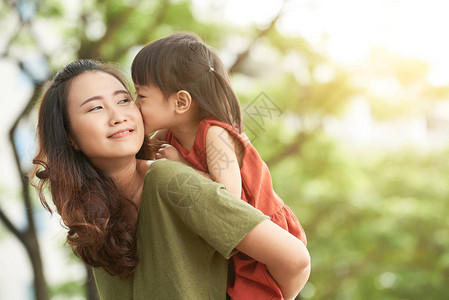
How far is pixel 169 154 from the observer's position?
4.65 ft

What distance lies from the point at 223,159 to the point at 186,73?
0.24 metres

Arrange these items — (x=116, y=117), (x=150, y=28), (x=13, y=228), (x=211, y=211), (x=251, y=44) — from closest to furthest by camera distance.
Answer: (x=211, y=211) < (x=116, y=117) < (x=13, y=228) < (x=150, y=28) < (x=251, y=44)

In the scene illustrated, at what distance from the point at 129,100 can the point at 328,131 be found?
479cm

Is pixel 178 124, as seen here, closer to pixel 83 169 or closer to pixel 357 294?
pixel 83 169

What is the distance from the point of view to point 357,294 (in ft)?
21.6

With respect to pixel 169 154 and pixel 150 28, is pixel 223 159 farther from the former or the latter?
pixel 150 28

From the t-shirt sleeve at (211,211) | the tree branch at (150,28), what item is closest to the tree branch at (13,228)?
the tree branch at (150,28)

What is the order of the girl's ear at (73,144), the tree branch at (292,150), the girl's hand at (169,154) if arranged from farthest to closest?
the tree branch at (292,150), the girl's hand at (169,154), the girl's ear at (73,144)

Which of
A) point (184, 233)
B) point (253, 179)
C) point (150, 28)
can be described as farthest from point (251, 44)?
point (184, 233)

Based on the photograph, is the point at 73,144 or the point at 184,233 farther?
the point at 73,144

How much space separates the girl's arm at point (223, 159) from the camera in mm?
1280

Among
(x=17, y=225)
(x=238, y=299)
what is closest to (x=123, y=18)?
(x=17, y=225)

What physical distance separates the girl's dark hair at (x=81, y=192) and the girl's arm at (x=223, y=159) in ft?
0.67

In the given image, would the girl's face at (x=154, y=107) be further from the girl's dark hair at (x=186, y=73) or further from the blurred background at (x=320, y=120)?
the blurred background at (x=320, y=120)
